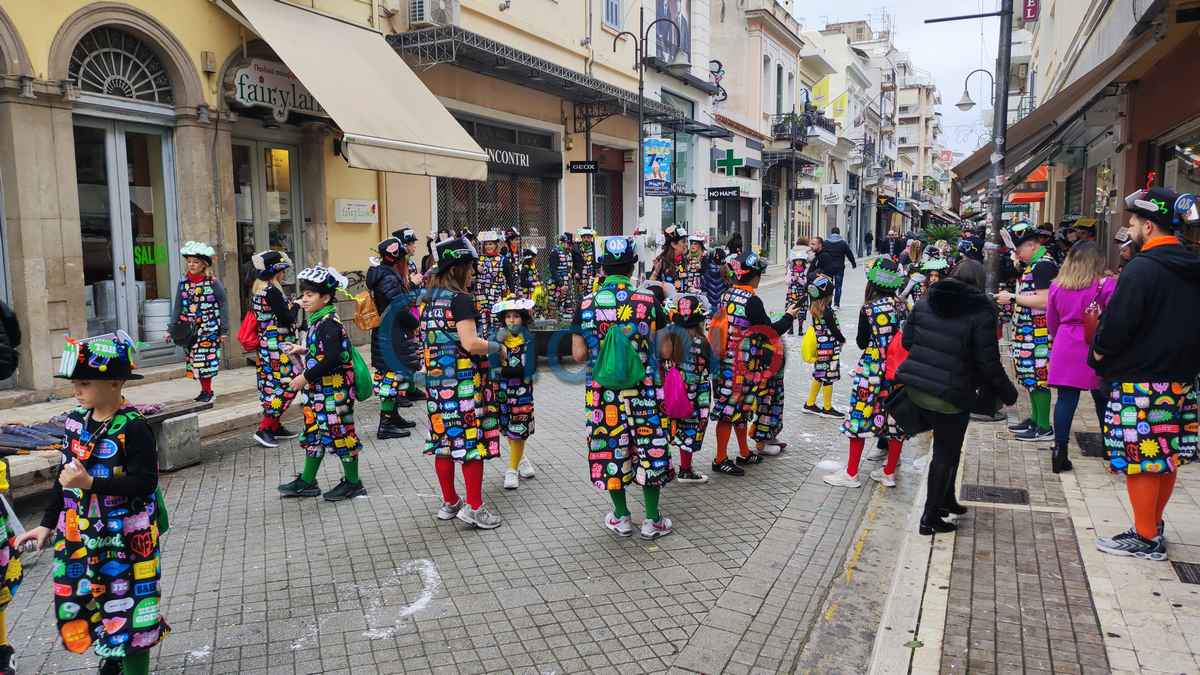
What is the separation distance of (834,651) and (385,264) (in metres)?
5.61

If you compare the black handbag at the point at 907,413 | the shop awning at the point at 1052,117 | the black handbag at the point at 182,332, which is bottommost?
the black handbag at the point at 907,413

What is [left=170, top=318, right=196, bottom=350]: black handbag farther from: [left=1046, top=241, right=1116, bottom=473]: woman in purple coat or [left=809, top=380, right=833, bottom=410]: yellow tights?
[left=1046, top=241, right=1116, bottom=473]: woman in purple coat

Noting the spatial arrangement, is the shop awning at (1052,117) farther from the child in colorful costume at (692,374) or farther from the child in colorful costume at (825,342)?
the child in colorful costume at (692,374)

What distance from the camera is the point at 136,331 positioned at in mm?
9805

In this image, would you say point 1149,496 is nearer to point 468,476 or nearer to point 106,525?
point 468,476

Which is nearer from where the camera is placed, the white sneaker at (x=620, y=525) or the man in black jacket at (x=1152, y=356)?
the man in black jacket at (x=1152, y=356)

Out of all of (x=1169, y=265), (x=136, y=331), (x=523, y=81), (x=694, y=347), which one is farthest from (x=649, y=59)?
(x=1169, y=265)

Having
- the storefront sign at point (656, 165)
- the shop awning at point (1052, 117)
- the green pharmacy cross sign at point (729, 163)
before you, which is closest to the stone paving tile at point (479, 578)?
the shop awning at point (1052, 117)

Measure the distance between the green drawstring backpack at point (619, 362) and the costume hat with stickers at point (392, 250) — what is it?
3579mm

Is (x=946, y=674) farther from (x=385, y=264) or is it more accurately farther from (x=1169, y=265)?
(x=385, y=264)

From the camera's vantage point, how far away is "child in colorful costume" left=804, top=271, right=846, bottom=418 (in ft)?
23.3

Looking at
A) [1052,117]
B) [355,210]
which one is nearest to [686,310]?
[1052,117]

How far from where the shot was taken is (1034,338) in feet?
23.3

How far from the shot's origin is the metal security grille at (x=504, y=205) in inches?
605
